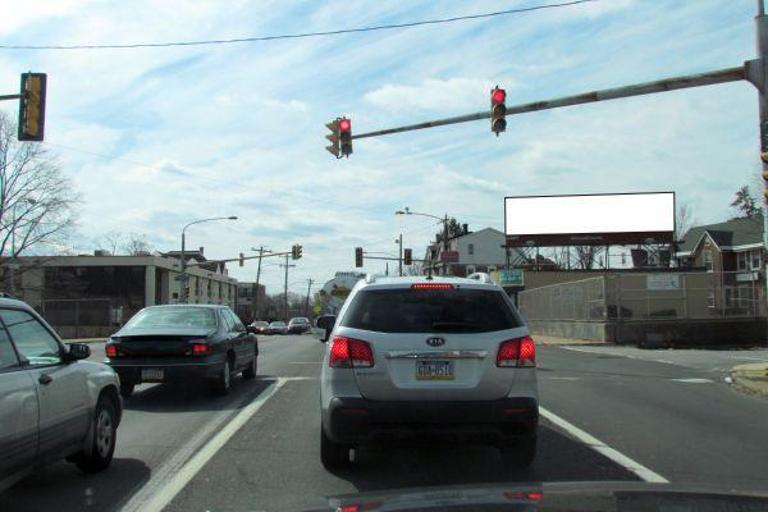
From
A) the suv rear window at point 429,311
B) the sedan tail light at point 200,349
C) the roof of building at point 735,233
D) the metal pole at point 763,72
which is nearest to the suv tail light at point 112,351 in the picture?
the sedan tail light at point 200,349

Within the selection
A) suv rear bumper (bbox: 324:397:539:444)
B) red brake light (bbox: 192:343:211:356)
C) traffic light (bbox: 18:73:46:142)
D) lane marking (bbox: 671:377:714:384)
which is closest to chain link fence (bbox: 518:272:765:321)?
lane marking (bbox: 671:377:714:384)

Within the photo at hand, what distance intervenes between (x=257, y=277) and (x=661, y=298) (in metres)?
64.3

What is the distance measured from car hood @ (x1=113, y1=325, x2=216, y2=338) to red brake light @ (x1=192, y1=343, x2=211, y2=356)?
0.51 feet

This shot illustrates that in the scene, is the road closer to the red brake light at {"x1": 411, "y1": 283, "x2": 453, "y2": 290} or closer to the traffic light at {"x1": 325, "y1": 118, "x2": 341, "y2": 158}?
the red brake light at {"x1": 411, "y1": 283, "x2": 453, "y2": 290}

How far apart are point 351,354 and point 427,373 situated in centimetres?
67

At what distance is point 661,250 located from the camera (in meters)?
64.1

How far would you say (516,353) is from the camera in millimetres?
6629

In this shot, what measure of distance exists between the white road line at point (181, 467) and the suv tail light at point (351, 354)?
1685 millimetres

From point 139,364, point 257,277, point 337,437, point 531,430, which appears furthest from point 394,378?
point 257,277

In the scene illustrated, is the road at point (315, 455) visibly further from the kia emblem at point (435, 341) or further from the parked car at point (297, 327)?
the parked car at point (297, 327)

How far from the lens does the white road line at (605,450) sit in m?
6.73

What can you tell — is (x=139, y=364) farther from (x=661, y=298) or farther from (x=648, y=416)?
(x=661, y=298)

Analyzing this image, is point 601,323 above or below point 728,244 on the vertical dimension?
below

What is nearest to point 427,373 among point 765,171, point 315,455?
point 315,455
